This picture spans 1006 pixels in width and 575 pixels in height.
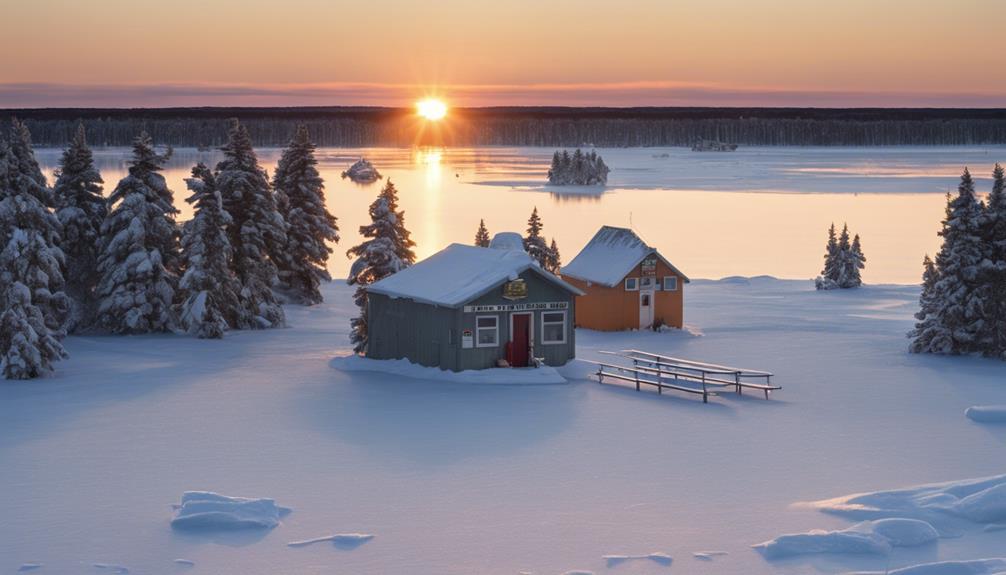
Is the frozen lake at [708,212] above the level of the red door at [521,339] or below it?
above

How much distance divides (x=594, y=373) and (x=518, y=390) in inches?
132

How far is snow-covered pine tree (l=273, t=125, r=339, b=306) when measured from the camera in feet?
185

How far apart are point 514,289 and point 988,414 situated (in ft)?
42.3

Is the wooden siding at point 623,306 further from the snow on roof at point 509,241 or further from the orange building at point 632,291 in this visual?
the snow on roof at point 509,241

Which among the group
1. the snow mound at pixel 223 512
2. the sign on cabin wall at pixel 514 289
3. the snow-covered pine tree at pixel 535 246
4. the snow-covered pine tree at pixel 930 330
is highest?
the snow-covered pine tree at pixel 535 246

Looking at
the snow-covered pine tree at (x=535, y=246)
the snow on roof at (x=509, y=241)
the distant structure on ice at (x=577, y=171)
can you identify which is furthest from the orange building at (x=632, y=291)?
the distant structure on ice at (x=577, y=171)

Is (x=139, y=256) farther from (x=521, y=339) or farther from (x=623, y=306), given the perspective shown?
(x=623, y=306)

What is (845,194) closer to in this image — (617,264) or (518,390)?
(617,264)

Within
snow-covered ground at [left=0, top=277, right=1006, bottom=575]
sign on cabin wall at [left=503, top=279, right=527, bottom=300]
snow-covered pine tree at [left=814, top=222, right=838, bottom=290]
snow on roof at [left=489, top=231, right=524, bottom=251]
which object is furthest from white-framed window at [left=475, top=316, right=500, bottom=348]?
snow-covered pine tree at [left=814, top=222, right=838, bottom=290]

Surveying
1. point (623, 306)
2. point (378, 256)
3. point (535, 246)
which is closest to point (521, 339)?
point (378, 256)

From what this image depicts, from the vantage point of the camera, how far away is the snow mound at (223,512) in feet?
67.5

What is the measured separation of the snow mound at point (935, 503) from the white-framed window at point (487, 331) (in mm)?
14777

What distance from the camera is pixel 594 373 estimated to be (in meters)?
36.3

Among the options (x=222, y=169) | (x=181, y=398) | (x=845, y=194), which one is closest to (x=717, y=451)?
(x=181, y=398)
